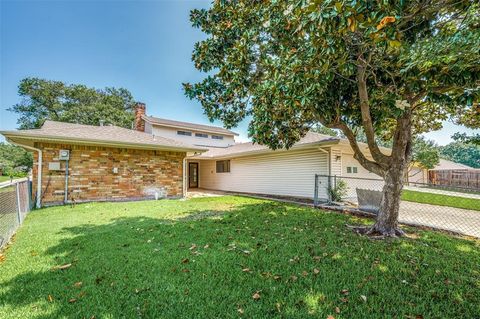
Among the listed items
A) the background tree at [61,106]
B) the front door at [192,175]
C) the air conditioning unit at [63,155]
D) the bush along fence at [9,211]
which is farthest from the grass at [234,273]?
the background tree at [61,106]

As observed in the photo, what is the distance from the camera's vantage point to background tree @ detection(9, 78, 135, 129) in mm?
26266

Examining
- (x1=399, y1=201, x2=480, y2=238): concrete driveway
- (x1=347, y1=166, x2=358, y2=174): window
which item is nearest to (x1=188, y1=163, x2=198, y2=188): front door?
(x1=347, y1=166, x2=358, y2=174): window

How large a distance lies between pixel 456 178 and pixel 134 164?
1148 inches

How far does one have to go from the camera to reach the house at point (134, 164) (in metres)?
8.67

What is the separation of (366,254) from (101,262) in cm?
425

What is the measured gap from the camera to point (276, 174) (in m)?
12.6

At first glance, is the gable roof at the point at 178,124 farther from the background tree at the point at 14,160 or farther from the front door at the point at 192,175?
the background tree at the point at 14,160

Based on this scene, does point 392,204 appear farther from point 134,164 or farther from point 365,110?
point 134,164

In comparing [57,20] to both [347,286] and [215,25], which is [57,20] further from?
[347,286]

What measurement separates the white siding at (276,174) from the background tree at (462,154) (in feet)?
152

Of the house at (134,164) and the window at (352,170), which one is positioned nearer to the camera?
the house at (134,164)

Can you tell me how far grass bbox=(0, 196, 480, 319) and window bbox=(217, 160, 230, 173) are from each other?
1093 centimetres

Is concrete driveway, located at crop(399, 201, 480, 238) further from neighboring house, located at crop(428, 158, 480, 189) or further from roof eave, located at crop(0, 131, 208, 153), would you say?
neighboring house, located at crop(428, 158, 480, 189)

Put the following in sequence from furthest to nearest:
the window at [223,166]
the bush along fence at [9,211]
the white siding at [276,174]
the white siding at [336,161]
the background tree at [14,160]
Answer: the background tree at [14,160], the window at [223,166], the white siding at [276,174], the white siding at [336,161], the bush along fence at [9,211]
